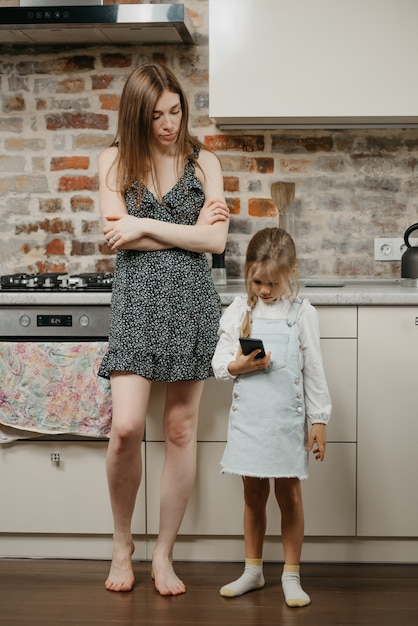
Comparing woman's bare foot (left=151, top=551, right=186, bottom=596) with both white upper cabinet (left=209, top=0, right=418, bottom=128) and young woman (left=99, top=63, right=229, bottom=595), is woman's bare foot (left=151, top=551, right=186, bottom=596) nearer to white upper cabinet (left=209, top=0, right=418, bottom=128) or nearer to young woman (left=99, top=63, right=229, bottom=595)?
young woman (left=99, top=63, right=229, bottom=595)

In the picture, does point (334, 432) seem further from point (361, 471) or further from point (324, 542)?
point (324, 542)

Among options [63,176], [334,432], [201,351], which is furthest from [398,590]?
[63,176]

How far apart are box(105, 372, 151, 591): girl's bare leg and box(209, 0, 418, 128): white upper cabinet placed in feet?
3.52

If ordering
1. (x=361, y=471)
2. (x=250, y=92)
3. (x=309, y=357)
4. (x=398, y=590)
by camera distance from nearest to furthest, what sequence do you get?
1. (x=309, y=357)
2. (x=398, y=590)
3. (x=361, y=471)
4. (x=250, y=92)

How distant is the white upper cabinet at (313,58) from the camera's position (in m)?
2.82

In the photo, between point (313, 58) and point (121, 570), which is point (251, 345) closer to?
point (121, 570)

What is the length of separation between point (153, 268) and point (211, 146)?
1031mm

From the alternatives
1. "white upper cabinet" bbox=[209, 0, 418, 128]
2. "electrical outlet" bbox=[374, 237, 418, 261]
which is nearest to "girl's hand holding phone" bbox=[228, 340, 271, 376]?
"white upper cabinet" bbox=[209, 0, 418, 128]

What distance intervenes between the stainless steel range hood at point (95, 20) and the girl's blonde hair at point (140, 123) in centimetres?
50

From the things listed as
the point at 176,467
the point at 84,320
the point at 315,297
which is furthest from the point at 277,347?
the point at 84,320

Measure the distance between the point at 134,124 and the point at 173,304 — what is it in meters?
0.52

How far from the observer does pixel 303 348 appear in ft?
7.65

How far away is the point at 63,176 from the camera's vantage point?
3.30 metres

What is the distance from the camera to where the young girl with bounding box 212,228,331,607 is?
2.27m
